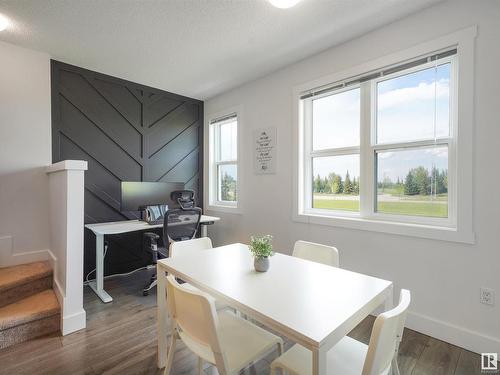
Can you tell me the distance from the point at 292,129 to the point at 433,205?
5.01 ft

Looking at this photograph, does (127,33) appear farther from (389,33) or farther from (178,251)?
(389,33)

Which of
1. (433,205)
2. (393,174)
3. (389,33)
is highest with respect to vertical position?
(389,33)

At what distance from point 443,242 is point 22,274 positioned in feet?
11.7

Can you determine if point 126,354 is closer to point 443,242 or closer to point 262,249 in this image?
point 262,249

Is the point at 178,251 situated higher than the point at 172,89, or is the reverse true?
the point at 172,89

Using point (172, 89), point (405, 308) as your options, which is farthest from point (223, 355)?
point (172, 89)

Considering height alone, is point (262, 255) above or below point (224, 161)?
below

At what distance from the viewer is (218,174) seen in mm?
4125

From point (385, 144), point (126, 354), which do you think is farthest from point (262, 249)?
point (385, 144)

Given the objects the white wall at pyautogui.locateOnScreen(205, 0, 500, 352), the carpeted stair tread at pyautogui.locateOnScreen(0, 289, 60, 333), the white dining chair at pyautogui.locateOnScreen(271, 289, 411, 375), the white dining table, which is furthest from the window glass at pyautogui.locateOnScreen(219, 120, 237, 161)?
the white dining chair at pyautogui.locateOnScreen(271, 289, 411, 375)

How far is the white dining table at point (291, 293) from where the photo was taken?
93 centimetres

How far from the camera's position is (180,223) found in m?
2.82

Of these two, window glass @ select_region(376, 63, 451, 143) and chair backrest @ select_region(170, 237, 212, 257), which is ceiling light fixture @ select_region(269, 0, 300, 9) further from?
chair backrest @ select_region(170, 237, 212, 257)

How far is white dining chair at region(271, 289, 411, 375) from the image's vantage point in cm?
87
